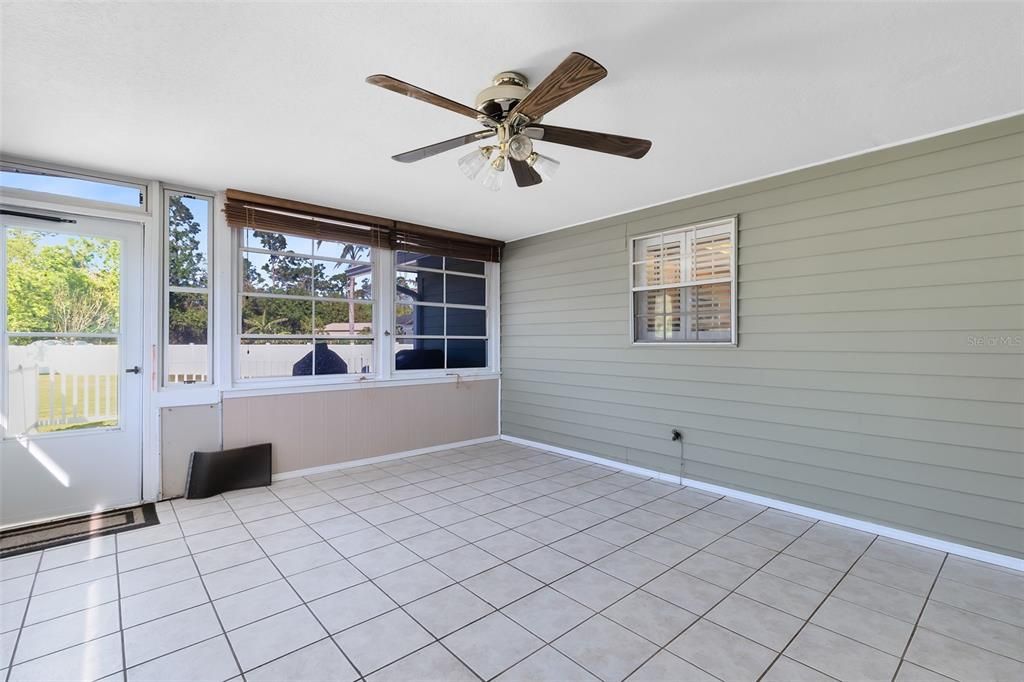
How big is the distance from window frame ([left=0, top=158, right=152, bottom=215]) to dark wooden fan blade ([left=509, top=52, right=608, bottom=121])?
3.29m

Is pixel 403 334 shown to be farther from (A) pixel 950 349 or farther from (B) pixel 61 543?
(A) pixel 950 349

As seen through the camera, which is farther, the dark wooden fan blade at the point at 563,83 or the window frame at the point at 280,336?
the window frame at the point at 280,336

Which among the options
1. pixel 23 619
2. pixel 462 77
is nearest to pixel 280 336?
pixel 23 619

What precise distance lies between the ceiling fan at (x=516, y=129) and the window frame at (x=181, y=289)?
8.21ft

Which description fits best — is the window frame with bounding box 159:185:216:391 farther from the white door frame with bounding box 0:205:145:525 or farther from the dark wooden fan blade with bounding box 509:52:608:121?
the dark wooden fan blade with bounding box 509:52:608:121

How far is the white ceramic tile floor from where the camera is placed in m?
1.87

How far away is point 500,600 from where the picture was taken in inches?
91.4

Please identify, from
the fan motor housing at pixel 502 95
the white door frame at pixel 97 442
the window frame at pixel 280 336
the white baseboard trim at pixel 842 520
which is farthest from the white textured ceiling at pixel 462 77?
the white baseboard trim at pixel 842 520

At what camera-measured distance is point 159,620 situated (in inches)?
84.3

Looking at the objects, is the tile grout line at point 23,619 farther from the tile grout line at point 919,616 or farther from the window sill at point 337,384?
the tile grout line at point 919,616

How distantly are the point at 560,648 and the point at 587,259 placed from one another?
12.4ft

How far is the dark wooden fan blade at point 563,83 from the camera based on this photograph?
1.66 m

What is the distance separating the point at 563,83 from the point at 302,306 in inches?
138

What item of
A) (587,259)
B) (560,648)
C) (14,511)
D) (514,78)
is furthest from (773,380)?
(14,511)
